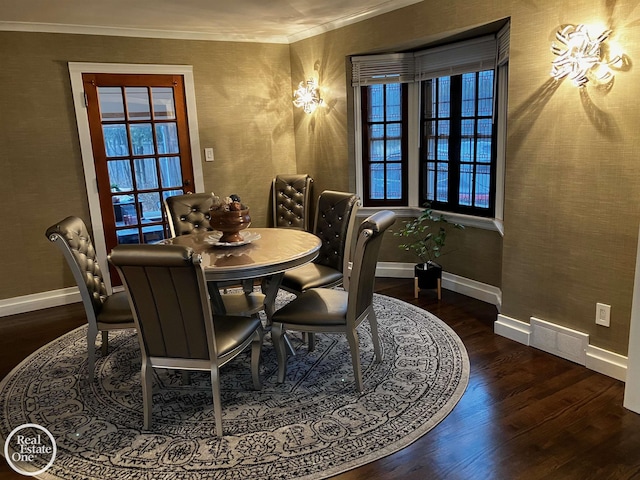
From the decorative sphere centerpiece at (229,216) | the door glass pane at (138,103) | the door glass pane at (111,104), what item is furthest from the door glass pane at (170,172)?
the decorative sphere centerpiece at (229,216)

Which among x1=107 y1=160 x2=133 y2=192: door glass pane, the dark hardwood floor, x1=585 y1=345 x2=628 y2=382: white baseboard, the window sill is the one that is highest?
x1=107 y1=160 x2=133 y2=192: door glass pane

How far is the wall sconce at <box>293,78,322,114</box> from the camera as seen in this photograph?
197 inches

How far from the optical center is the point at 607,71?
2.64m

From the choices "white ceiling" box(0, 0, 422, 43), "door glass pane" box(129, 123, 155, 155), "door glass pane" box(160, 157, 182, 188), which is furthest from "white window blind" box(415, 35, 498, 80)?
"door glass pane" box(129, 123, 155, 155)

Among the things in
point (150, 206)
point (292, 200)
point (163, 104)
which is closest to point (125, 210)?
point (150, 206)

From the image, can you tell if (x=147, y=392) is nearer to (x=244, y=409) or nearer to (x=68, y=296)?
(x=244, y=409)

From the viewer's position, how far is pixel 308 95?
16.4 feet

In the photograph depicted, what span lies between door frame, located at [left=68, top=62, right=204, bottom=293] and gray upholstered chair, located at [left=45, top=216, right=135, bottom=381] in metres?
1.54

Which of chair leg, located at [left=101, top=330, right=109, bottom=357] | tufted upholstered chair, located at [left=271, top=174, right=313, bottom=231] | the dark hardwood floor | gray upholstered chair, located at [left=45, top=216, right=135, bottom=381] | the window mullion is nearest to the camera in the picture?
the dark hardwood floor

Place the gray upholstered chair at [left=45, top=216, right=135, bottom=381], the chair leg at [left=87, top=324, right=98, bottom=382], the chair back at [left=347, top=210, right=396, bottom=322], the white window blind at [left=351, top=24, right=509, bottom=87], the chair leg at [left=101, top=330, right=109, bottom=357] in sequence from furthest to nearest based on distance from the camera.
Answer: the white window blind at [left=351, top=24, right=509, bottom=87], the chair leg at [left=101, top=330, right=109, bottom=357], the chair leg at [left=87, top=324, right=98, bottom=382], the gray upholstered chair at [left=45, top=216, right=135, bottom=381], the chair back at [left=347, top=210, right=396, bottom=322]

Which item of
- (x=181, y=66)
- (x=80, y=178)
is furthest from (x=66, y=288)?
(x=181, y=66)

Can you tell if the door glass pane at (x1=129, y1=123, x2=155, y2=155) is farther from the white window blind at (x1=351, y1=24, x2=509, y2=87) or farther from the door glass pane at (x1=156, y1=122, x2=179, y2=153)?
the white window blind at (x1=351, y1=24, x2=509, y2=87)

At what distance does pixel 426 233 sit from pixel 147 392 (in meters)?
3.04

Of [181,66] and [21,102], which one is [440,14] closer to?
[181,66]
